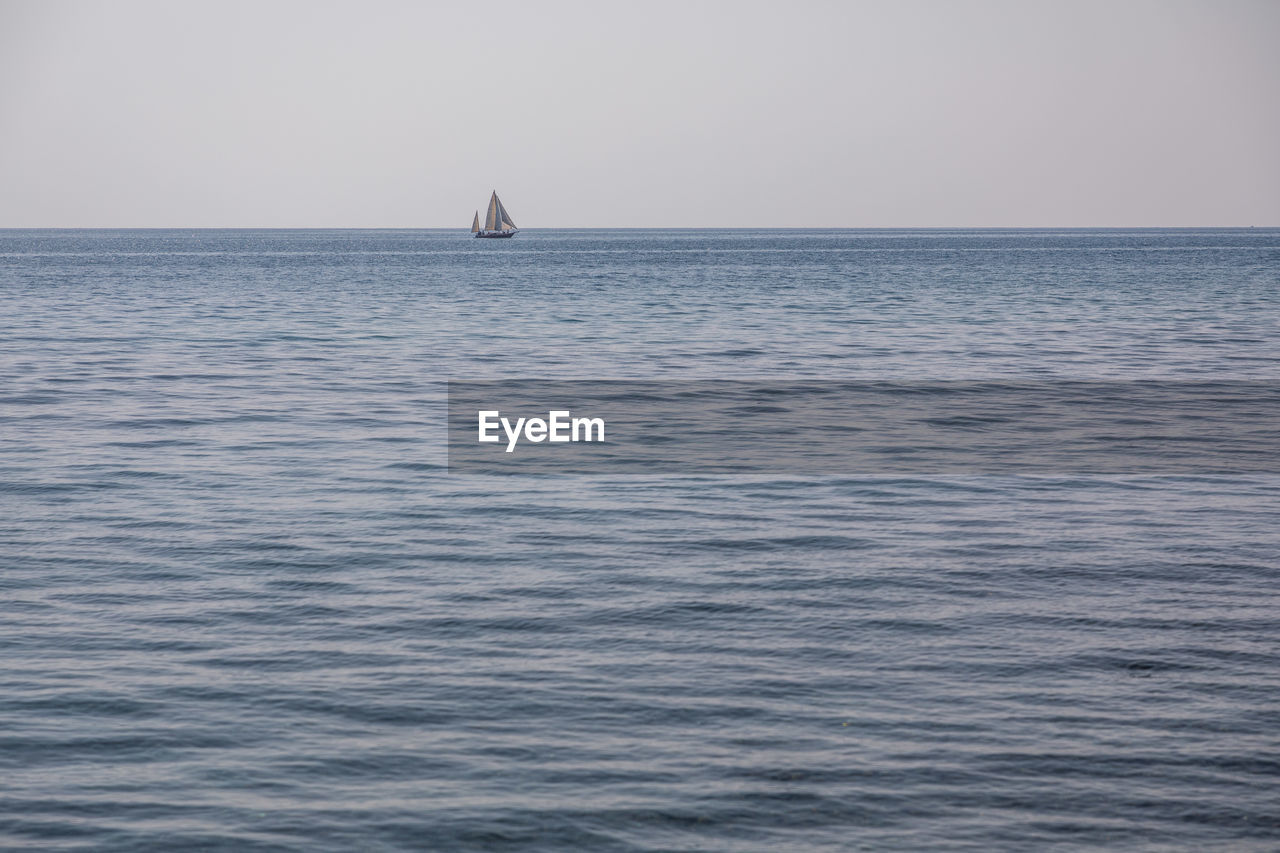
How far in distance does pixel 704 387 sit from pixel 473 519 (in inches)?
747

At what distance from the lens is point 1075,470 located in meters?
25.8

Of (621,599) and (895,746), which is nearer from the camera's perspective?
(895,746)

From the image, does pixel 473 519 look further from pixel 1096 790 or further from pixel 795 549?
pixel 1096 790

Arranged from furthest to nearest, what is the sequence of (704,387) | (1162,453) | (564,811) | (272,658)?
(704,387) < (1162,453) < (272,658) < (564,811)

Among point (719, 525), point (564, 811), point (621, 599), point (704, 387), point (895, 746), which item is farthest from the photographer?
point (704, 387)

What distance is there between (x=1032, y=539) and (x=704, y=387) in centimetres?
2034

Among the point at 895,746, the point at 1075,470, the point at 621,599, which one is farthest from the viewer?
the point at 1075,470

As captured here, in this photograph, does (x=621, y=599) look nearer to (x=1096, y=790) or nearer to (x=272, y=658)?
(x=272, y=658)

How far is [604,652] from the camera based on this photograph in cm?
1437

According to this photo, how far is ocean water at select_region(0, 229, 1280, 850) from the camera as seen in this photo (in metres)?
10.7

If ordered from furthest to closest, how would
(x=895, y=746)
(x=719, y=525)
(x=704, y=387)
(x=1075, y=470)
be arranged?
(x=704, y=387), (x=1075, y=470), (x=719, y=525), (x=895, y=746)

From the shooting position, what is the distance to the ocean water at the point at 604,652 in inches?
423

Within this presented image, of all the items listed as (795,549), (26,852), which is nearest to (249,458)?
(795,549)

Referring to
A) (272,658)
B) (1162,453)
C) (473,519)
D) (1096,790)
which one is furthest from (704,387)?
(1096,790)
